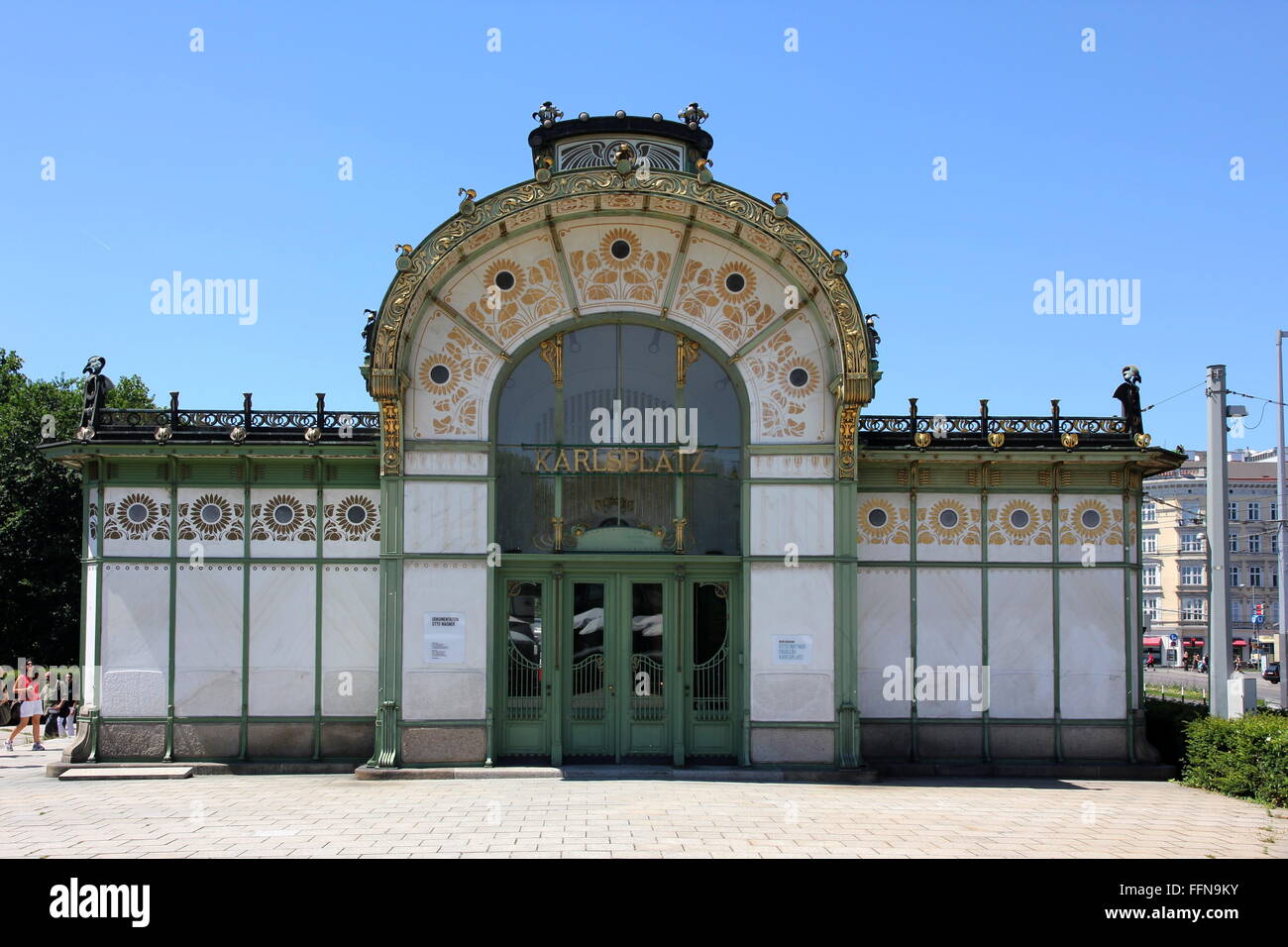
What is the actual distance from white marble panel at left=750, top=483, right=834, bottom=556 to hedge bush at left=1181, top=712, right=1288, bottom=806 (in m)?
6.22

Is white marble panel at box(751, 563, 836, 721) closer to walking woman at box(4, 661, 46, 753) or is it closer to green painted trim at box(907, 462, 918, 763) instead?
green painted trim at box(907, 462, 918, 763)

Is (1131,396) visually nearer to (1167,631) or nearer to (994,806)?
(994,806)

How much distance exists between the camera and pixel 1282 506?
28750 millimetres

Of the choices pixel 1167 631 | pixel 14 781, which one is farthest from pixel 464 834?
pixel 1167 631

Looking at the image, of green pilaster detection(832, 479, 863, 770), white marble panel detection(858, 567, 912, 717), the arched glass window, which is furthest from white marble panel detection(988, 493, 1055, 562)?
the arched glass window

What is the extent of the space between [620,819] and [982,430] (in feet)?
29.7

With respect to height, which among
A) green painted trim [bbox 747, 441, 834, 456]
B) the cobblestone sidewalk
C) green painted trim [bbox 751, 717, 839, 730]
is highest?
green painted trim [bbox 747, 441, 834, 456]

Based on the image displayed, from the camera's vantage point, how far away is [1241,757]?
16594 millimetres

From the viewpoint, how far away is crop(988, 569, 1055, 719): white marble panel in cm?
1873

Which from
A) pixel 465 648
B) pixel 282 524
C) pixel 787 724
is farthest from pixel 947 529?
pixel 282 524

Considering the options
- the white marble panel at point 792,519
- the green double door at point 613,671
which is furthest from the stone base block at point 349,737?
the white marble panel at point 792,519

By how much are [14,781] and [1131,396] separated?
1833 cm

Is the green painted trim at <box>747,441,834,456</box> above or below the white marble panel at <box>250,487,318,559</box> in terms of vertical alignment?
above

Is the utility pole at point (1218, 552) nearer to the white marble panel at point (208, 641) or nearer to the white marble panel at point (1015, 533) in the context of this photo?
the white marble panel at point (1015, 533)
